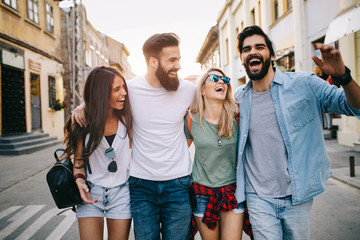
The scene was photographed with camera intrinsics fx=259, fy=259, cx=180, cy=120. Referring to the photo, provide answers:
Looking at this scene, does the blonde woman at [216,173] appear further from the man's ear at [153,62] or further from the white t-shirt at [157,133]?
the man's ear at [153,62]

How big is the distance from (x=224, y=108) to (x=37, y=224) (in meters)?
3.43

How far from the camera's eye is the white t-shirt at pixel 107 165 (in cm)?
240

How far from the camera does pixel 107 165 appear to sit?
243 centimetres

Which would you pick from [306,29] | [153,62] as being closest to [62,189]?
[153,62]

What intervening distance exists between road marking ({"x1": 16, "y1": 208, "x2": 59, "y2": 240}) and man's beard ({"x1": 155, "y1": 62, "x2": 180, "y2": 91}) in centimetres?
294

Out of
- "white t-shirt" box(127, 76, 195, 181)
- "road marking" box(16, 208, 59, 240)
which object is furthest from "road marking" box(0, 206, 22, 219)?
"white t-shirt" box(127, 76, 195, 181)

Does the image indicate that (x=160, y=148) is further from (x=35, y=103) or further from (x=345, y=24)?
(x=35, y=103)

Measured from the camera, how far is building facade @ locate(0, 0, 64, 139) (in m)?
10.9

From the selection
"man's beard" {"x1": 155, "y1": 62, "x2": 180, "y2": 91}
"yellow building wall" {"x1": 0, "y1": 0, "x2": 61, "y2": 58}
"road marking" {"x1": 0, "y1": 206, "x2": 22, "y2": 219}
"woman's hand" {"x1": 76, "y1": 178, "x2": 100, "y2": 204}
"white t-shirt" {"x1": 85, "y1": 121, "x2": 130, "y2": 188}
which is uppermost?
"yellow building wall" {"x1": 0, "y1": 0, "x2": 61, "y2": 58}

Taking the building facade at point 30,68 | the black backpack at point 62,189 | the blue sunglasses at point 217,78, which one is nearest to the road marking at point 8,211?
the black backpack at point 62,189

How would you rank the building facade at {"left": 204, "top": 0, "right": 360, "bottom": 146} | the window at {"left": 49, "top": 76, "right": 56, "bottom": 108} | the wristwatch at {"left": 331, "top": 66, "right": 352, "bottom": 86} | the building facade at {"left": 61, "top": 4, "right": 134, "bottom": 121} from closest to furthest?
the wristwatch at {"left": 331, "top": 66, "right": 352, "bottom": 86} < the building facade at {"left": 204, "top": 0, "right": 360, "bottom": 146} < the window at {"left": 49, "top": 76, "right": 56, "bottom": 108} < the building facade at {"left": 61, "top": 4, "right": 134, "bottom": 121}

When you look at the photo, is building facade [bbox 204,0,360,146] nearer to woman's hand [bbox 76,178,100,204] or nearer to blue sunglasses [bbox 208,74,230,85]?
blue sunglasses [bbox 208,74,230,85]

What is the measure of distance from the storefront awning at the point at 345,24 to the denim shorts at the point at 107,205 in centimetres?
657

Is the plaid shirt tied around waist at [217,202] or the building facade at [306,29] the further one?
the building facade at [306,29]
